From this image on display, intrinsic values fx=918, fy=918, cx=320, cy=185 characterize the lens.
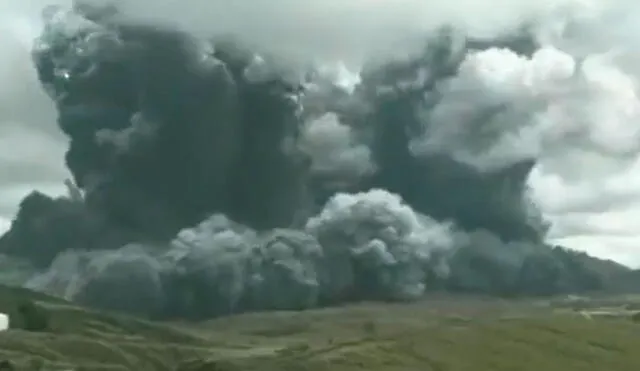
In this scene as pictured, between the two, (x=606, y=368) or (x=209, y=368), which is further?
(x=606, y=368)

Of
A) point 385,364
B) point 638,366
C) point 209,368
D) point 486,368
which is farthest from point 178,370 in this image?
point 638,366

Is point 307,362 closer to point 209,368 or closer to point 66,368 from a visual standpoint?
point 209,368

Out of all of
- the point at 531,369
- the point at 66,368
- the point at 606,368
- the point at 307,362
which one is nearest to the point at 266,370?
the point at 307,362

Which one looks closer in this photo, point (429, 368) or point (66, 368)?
point (66, 368)

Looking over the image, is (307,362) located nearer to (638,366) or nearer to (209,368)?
(209,368)

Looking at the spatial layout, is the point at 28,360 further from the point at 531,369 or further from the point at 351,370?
the point at 531,369

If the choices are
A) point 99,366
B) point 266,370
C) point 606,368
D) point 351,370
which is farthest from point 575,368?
point 99,366

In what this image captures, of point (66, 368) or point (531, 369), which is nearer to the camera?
point (66, 368)
